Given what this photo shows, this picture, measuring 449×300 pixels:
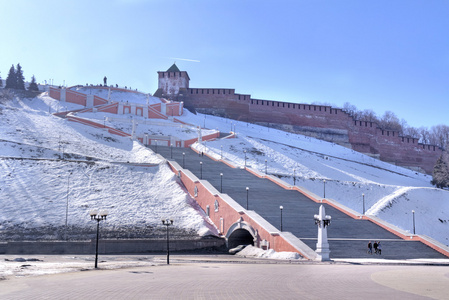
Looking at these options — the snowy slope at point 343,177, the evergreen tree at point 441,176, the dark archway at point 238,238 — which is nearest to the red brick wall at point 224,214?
the dark archway at point 238,238

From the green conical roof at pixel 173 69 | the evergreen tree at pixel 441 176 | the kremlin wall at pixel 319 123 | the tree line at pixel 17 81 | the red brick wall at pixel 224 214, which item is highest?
the green conical roof at pixel 173 69

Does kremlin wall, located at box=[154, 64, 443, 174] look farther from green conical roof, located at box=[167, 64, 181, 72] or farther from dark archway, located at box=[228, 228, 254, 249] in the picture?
dark archway, located at box=[228, 228, 254, 249]

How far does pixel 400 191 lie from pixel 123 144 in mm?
23879

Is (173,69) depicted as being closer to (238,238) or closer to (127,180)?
(127,180)

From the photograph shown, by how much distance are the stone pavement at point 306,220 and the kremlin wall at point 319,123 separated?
37916 millimetres

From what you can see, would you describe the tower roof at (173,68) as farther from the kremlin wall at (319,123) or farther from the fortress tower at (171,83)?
the kremlin wall at (319,123)

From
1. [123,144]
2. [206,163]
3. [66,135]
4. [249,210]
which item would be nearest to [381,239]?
[249,210]

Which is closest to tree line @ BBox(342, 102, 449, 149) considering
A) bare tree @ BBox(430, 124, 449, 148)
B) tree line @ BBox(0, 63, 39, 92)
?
bare tree @ BBox(430, 124, 449, 148)

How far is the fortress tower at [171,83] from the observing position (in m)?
74.1

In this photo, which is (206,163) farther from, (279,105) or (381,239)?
(279,105)

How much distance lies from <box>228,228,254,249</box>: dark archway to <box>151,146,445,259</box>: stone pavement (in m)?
1.30

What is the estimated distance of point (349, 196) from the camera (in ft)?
114

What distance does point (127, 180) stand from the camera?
2906 centimetres

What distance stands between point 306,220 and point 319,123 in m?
49.7
